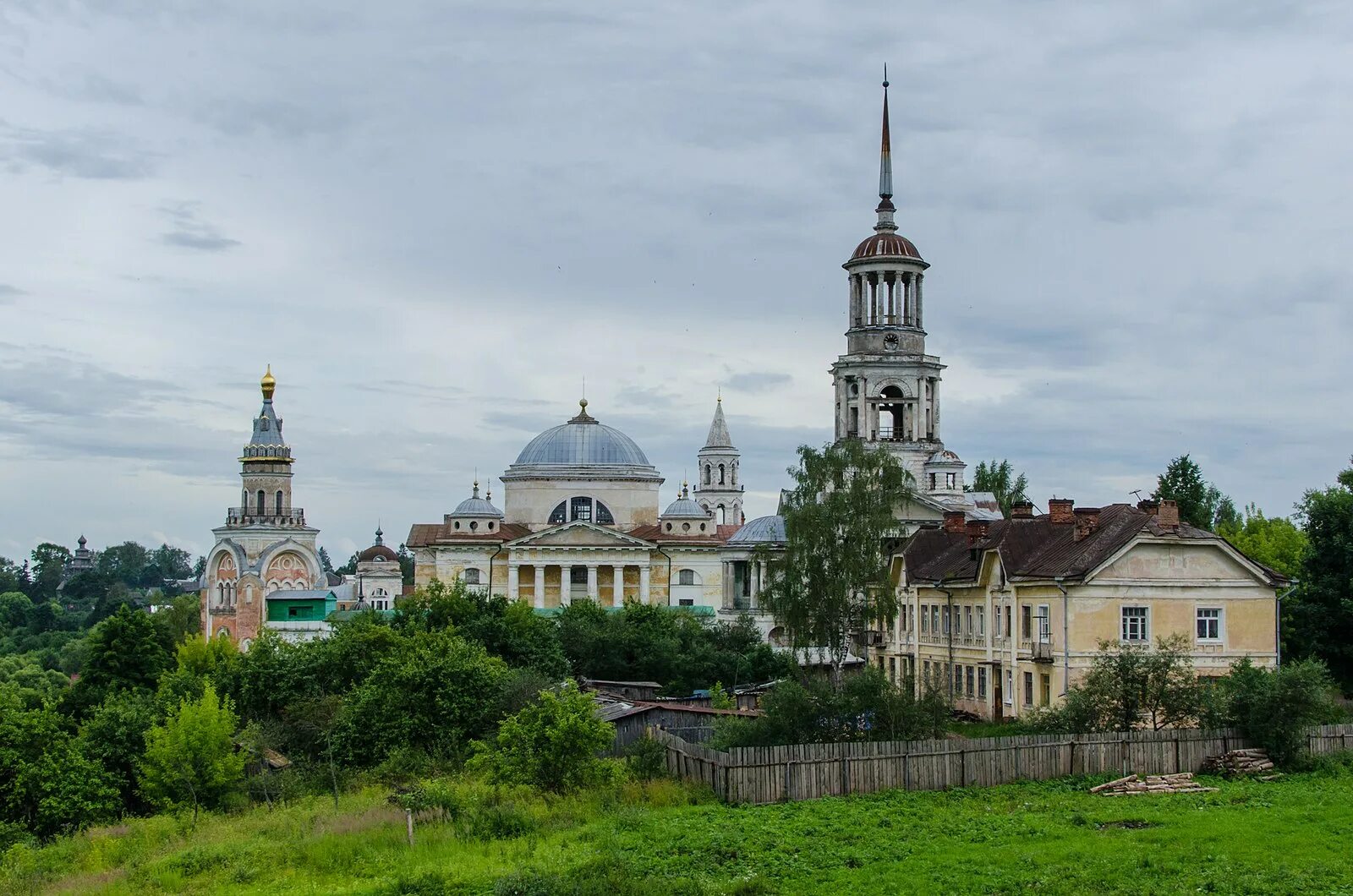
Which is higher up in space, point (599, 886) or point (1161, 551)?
point (1161, 551)

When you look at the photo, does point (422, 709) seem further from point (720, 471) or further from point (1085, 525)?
point (720, 471)

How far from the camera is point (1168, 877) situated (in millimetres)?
23297

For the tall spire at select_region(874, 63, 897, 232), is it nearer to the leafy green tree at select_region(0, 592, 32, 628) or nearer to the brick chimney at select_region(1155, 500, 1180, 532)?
the brick chimney at select_region(1155, 500, 1180, 532)

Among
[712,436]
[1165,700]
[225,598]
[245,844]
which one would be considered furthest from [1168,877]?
[712,436]

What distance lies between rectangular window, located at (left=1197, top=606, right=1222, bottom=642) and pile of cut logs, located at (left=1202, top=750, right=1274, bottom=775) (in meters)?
9.34

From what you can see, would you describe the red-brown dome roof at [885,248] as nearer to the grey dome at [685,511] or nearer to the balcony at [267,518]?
the grey dome at [685,511]

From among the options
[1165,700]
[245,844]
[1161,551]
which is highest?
[1161,551]

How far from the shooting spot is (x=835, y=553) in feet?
164

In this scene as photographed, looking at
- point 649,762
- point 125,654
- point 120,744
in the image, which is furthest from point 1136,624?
point 125,654

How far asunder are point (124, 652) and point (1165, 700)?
48.1 metres

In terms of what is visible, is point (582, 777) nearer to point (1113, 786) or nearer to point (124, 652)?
point (1113, 786)

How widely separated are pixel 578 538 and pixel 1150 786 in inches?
2565

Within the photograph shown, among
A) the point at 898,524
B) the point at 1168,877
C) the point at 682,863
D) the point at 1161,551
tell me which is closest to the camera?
the point at 1168,877

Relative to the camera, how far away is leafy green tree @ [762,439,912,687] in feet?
163
